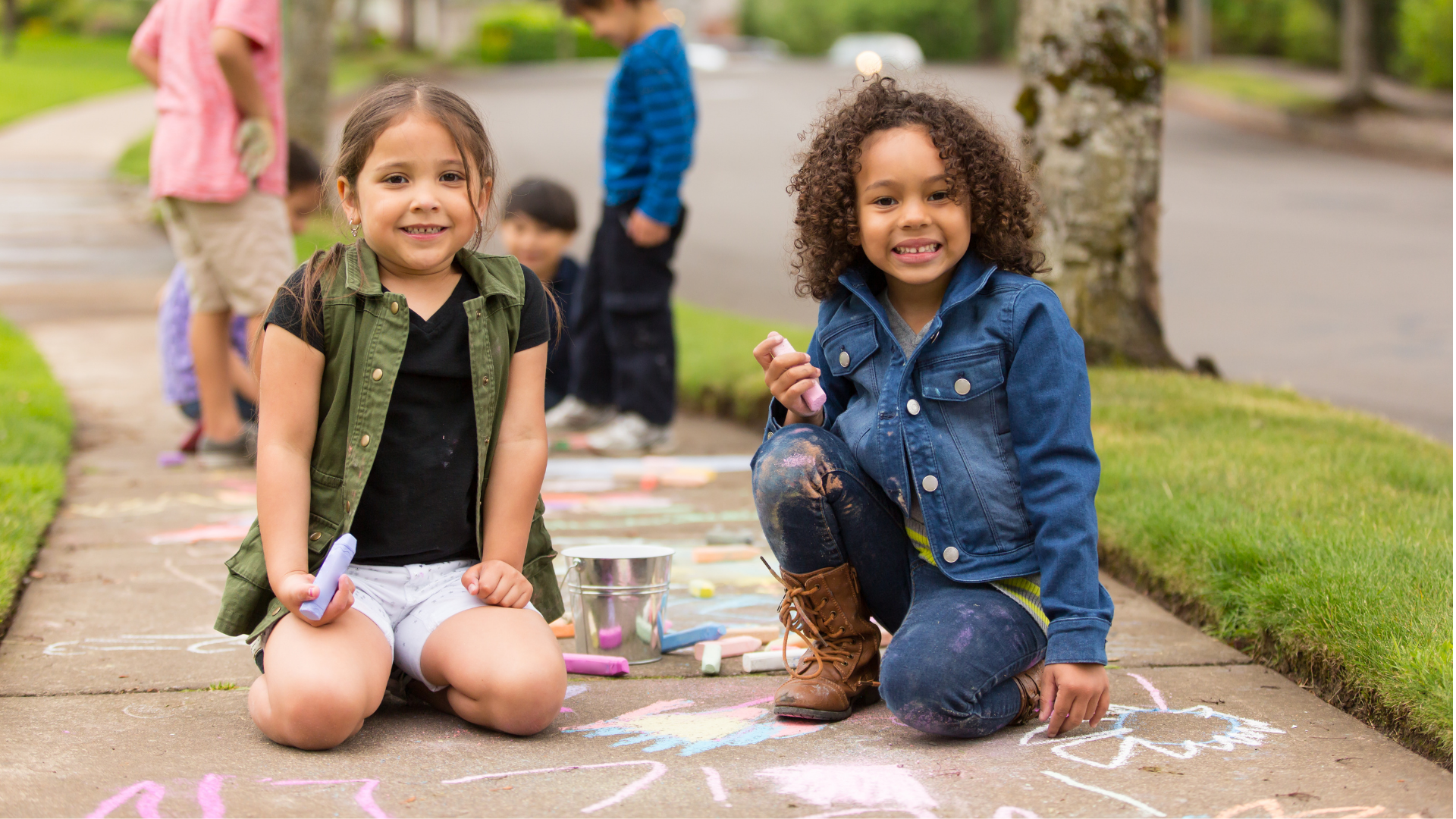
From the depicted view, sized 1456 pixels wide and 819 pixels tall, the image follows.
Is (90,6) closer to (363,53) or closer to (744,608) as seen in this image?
(363,53)

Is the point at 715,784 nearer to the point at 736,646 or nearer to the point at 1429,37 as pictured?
the point at 736,646

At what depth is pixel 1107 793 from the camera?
7.31ft

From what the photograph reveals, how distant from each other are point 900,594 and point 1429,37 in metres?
20.9

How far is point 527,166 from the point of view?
1688 centimetres

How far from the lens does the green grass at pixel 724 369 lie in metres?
5.96

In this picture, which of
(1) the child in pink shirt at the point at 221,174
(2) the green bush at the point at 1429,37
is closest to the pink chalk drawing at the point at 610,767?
(1) the child in pink shirt at the point at 221,174

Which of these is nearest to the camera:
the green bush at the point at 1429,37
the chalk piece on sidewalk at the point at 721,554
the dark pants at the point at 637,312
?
the chalk piece on sidewalk at the point at 721,554

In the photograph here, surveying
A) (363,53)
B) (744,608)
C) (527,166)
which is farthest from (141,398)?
Result: (363,53)

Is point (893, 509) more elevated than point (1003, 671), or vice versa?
point (893, 509)

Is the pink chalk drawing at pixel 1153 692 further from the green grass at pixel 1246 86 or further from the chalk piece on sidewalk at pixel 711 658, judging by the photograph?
the green grass at pixel 1246 86

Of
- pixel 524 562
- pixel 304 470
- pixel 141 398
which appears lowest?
pixel 141 398

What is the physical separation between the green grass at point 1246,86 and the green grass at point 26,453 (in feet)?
61.1

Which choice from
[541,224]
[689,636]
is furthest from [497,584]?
[541,224]

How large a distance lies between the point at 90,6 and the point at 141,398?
46.2 metres
